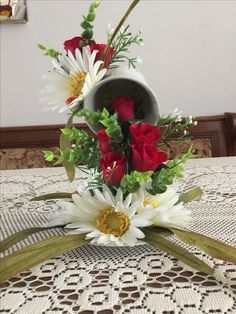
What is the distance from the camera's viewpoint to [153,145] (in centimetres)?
80

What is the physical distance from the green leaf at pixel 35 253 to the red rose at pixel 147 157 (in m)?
0.15

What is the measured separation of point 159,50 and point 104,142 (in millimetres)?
1613

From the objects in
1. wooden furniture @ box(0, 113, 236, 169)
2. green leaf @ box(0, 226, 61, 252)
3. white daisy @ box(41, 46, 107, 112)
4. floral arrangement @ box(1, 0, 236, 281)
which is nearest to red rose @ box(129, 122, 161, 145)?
floral arrangement @ box(1, 0, 236, 281)

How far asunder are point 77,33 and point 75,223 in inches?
63.0

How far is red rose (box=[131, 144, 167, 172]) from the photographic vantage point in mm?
799

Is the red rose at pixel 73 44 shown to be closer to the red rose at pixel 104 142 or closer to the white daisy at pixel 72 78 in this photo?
the white daisy at pixel 72 78

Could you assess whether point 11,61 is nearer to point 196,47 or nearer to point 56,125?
point 56,125

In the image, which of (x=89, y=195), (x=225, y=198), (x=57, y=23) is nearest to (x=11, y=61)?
(x=57, y=23)

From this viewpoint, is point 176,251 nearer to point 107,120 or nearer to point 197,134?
point 107,120

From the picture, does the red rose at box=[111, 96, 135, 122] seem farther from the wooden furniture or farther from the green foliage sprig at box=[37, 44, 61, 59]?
the wooden furniture

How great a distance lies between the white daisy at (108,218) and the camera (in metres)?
0.83

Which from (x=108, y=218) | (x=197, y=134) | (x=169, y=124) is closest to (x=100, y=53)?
(x=169, y=124)

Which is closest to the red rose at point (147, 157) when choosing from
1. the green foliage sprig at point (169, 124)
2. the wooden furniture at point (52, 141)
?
the green foliage sprig at point (169, 124)

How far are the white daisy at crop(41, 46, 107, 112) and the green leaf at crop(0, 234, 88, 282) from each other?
20 cm
